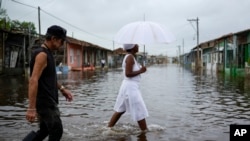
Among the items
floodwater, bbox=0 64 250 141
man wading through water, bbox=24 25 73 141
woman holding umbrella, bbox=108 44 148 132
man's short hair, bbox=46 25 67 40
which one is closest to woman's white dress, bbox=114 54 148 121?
woman holding umbrella, bbox=108 44 148 132

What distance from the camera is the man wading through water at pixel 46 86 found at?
13.5 feet

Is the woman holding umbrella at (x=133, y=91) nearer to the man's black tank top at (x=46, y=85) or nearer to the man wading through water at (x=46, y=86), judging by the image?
the man wading through water at (x=46, y=86)

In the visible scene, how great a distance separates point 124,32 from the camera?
6.53 m

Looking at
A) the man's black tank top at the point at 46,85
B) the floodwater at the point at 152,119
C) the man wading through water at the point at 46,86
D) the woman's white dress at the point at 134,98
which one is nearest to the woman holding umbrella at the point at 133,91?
the woman's white dress at the point at 134,98

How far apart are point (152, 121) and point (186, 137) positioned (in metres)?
1.67

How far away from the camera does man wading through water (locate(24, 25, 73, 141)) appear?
4117mm

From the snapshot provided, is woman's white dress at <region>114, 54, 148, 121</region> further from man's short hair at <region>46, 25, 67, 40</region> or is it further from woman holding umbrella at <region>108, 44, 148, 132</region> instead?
man's short hair at <region>46, 25, 67, 40</region>

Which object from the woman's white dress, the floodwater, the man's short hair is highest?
the man's short hair

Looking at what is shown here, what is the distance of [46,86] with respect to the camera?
4.31 metres

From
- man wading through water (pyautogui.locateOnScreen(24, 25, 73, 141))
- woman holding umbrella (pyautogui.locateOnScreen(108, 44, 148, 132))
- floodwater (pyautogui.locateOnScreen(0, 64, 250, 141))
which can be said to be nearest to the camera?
man wading through water (pyautogui.locateOnScreen(24, 25, 73, 141))

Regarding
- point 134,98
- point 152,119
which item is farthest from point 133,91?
point 152,119

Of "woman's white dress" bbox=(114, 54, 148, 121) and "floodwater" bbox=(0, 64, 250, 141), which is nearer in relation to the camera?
"woman's white dress" bbox=(114, 54, 148, 121)

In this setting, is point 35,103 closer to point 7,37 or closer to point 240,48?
point 7,37

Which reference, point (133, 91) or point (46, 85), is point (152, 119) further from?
point (46, 85)
